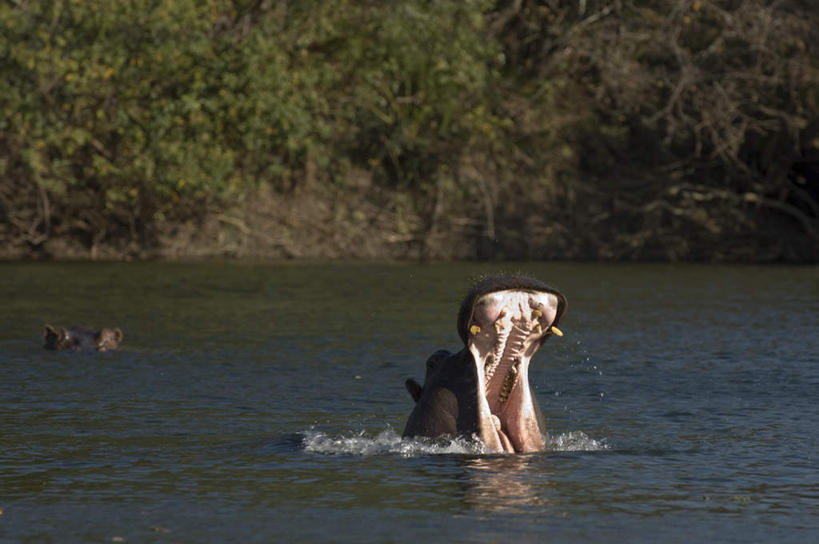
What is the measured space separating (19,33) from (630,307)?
16.4m

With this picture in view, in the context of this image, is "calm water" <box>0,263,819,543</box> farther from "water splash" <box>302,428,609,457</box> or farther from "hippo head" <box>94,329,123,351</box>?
"hippo head" <box>94,329,123,351</box>

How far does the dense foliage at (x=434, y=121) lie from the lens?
34.2 m

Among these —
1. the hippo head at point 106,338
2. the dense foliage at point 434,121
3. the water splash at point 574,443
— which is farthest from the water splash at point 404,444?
the dense foliage at point 434,121

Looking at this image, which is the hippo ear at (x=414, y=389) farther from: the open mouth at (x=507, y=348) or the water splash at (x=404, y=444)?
the open mouth at (x=507, y=348)

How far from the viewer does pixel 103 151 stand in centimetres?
3538

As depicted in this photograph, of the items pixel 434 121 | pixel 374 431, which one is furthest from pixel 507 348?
pixel 434 121

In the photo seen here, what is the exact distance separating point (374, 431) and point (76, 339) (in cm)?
635

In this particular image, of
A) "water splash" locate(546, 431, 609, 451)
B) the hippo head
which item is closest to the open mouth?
"water splash" locate(546, 431, 609, 451)

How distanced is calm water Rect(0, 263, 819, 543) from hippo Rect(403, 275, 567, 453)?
18cm

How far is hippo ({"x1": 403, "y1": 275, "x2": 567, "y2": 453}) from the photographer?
345 inches

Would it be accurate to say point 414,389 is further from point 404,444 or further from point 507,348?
point 507,348

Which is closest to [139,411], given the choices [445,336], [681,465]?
[681,465]

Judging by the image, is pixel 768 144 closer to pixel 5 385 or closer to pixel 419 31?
pixel 419 31

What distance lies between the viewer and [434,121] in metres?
38.0
